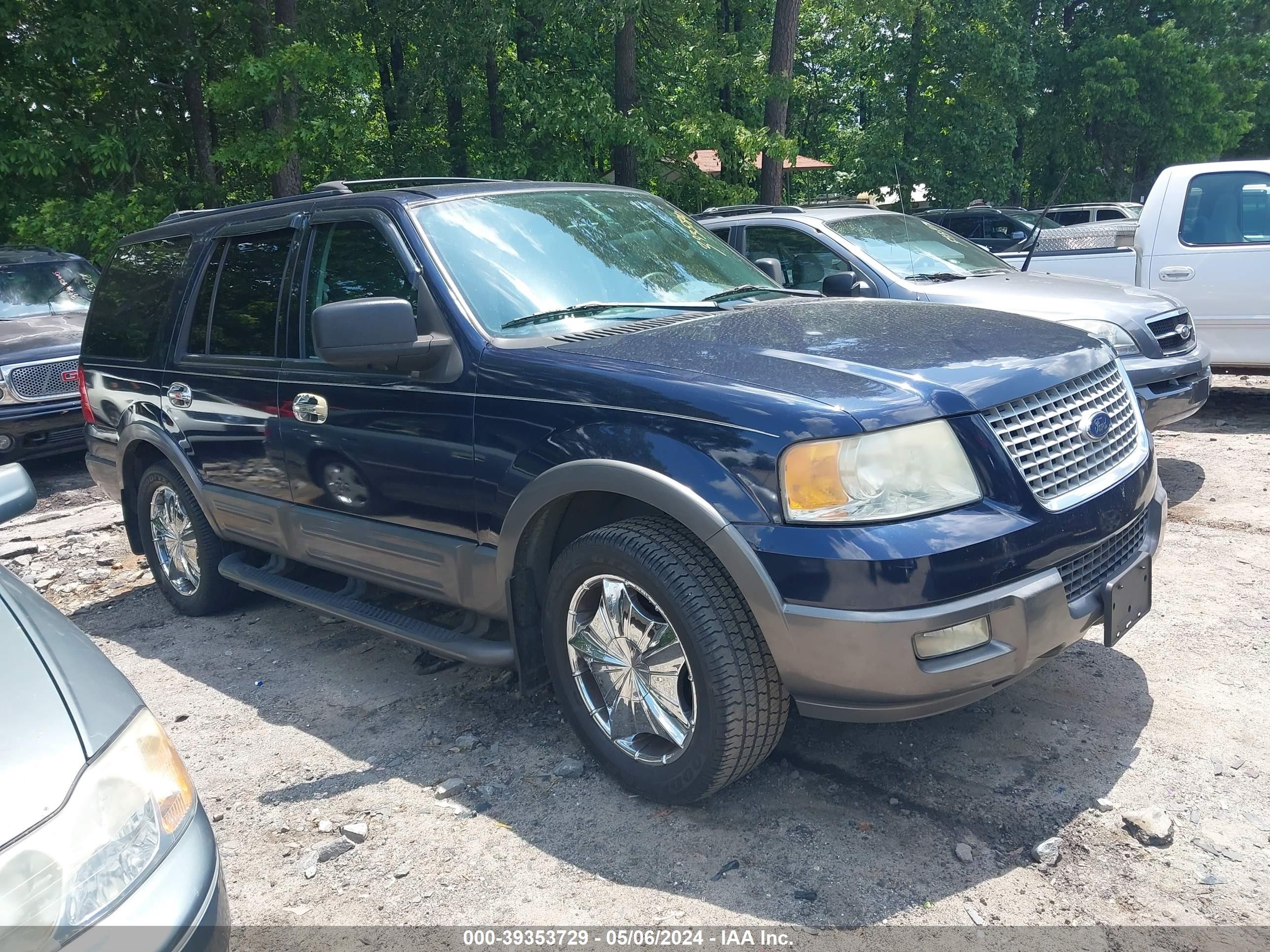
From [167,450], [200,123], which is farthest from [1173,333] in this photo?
[200,123]

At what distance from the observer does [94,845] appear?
1.88m

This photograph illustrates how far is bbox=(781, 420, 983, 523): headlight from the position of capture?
2.71 m

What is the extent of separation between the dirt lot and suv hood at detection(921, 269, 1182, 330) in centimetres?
230

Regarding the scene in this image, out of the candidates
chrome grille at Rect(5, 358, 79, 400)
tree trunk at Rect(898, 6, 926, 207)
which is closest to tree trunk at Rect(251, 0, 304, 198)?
chrome grille at Rect(5, 358, 79, 400)

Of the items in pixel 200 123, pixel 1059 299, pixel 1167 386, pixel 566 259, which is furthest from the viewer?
pixel 200 123

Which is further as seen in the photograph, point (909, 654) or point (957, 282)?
point (957, 282)

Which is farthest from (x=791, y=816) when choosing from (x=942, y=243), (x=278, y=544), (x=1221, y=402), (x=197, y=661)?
(x=1221, y=402)

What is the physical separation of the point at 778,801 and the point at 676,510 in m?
1.03

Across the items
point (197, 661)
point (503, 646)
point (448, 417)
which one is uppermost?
point (448, 417)

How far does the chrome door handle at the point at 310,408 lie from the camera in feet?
13.2

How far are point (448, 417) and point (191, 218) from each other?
8.20 ft

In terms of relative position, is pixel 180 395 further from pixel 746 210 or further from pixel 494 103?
pixel 494 103

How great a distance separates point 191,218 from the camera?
5180 millimetres

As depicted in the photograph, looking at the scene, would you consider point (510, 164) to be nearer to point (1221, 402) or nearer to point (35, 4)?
point (35, 4)
